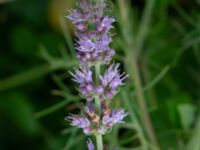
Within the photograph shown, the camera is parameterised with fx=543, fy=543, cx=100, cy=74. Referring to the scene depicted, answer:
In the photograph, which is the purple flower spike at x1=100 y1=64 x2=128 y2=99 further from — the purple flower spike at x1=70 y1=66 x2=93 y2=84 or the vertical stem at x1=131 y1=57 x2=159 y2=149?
the vertical stem at x1=131 y1=57 x2=159 y2=149

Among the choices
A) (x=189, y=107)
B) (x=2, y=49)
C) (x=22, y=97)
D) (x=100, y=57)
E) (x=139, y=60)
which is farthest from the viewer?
(x=2, y=49)

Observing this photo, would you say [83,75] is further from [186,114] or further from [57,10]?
[57,10]

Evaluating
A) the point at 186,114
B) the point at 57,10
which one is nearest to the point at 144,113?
the point at 186,114

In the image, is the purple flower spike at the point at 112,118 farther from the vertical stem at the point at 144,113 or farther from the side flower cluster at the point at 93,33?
the vertical stem at the point at 144,113

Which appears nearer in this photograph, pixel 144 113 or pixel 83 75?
pixel 83 75

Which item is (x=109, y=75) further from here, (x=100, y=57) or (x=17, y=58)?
(x=17, y=58)

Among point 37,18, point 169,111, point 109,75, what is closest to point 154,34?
point 169,111

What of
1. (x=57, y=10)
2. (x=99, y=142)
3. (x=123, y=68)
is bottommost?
(x=99, y=142)
